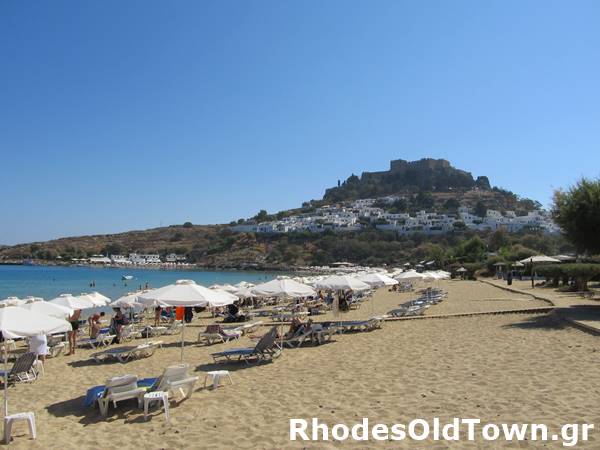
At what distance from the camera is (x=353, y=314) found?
2103 centimetres

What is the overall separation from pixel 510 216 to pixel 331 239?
60.3m

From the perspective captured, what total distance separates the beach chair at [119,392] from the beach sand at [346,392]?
17 centimetres

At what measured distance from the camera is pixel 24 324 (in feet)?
A: 22.5

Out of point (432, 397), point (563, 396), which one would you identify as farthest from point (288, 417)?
point (563, 396)

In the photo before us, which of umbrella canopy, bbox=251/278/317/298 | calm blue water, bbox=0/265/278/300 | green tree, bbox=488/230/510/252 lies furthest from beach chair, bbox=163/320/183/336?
green tree, bbox=488/230/510/252

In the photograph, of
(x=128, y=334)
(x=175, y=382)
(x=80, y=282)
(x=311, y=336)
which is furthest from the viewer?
(x=80, y=282)

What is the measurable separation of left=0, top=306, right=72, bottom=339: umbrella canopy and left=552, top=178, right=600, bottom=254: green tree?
615 inches

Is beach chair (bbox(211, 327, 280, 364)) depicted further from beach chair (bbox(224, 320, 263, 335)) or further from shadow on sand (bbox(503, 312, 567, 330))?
shadow on sand (bbox(503, 312, 567, 330))

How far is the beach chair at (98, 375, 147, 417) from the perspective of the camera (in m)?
7.27

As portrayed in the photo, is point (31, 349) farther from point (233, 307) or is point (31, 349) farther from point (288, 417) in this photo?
point (233, 307)

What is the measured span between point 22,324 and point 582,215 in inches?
638

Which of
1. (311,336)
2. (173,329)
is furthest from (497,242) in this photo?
(311,336)

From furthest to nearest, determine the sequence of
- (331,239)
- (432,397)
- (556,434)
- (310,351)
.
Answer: (331,239), (310,351), (432,397), (556,434)

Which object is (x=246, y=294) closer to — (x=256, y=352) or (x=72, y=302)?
(x=256, y=352)
